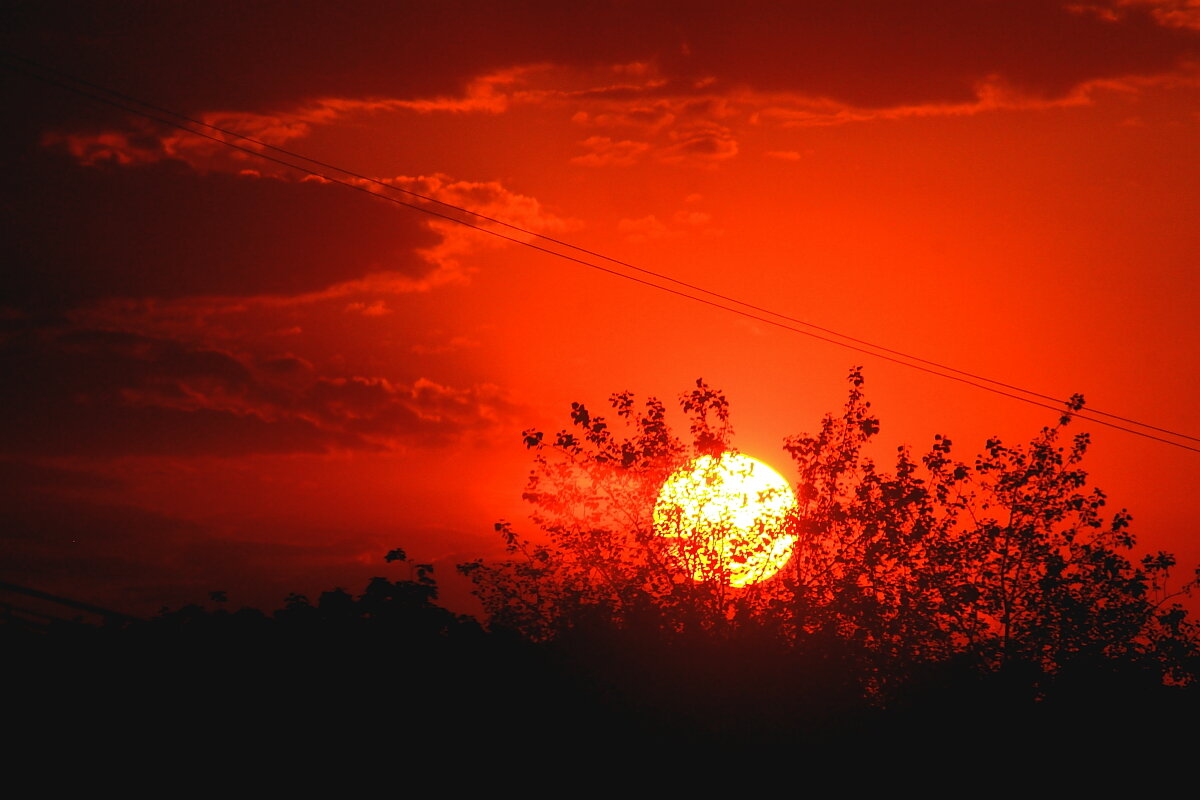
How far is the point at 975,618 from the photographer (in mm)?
26016

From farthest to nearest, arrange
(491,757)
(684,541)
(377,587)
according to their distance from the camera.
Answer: (684,541) → (377,587) → (491,757)

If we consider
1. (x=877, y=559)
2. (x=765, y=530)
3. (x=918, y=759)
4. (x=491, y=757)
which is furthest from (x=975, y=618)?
(x=491, y=757)

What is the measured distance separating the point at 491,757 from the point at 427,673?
202 cm

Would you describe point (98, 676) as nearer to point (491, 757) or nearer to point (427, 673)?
point (427, 673)

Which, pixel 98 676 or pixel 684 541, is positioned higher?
pixel 684 541

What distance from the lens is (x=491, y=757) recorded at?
17.0 meters

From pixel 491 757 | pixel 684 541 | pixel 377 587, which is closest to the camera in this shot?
pixel 491 757

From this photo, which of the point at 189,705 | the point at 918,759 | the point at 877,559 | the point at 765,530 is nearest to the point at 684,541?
the point at 765,530

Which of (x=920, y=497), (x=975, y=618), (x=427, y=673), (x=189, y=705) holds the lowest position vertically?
(x=189, y=705)

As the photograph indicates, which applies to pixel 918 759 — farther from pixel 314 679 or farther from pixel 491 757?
pixel 314 679

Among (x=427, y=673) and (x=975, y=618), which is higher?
(x=975, y=618)

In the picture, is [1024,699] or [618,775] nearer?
[618,775]

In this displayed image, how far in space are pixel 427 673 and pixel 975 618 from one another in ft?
48.7

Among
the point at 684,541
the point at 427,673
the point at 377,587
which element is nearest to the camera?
the point at 427,673
